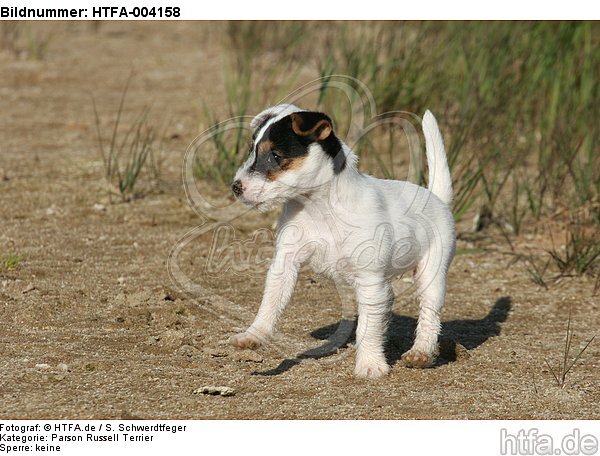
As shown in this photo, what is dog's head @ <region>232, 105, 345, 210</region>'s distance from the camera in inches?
167

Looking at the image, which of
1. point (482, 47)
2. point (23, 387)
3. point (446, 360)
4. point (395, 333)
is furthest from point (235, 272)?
point (482, 47)

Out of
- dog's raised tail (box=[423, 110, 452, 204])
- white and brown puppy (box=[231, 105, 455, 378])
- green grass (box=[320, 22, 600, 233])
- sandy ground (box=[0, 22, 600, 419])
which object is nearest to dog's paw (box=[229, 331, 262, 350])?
white and brown puppy (box=[231, 105, 455, 378])

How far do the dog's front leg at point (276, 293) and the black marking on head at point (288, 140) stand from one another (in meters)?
0.47

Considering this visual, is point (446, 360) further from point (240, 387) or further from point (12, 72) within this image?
point (12, 72)

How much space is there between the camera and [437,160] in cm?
518

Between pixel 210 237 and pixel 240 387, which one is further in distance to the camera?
pixel 210 237

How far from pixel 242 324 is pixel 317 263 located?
925mm

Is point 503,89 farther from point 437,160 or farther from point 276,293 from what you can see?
point 276,293

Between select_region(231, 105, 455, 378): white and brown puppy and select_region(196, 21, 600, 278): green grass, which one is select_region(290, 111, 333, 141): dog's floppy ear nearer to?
select_region(231, 105, 455, 378): white and brown puppy

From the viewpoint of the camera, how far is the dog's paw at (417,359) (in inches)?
187

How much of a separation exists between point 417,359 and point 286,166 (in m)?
1.16

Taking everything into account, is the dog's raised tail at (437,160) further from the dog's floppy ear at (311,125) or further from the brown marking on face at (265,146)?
the brown marking on face at (265,146)
